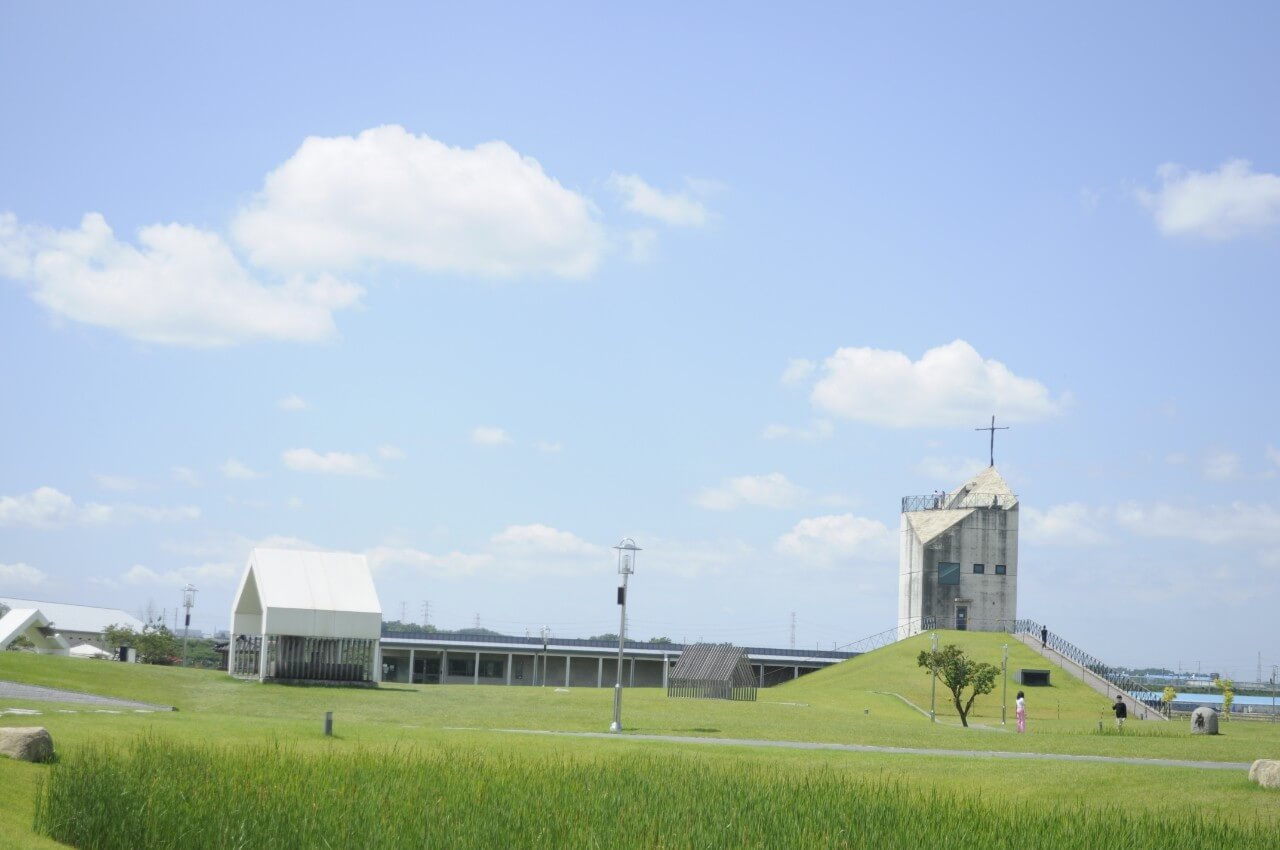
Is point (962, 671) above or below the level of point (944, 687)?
above

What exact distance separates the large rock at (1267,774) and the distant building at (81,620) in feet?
327

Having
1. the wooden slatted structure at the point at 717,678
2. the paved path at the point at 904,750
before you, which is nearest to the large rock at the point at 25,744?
the paved path at the point at 904,750

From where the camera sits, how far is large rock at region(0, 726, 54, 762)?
1944cm

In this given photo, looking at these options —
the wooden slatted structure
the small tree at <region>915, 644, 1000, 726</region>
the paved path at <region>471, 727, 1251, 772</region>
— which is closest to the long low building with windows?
the wooden slatted structure

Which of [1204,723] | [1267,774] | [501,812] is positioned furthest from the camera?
[1204,723]

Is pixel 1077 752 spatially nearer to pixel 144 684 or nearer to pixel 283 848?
pixel 283 848

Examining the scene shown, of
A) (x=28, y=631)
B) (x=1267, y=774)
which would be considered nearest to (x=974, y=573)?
(x=28, y=631)

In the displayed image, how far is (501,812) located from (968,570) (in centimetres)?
7389

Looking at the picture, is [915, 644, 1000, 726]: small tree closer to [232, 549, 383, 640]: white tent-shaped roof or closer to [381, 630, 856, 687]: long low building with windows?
[232, 549, 383, 640]: white tent-shaped roof

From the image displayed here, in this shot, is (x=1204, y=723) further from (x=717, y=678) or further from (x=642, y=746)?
(x=717, y=678)

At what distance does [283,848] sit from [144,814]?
2.21 meters

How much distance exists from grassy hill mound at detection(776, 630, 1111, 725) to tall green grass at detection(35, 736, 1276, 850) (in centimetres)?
3804

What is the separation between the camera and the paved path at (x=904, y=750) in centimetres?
2755

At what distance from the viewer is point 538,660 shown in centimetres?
10312
